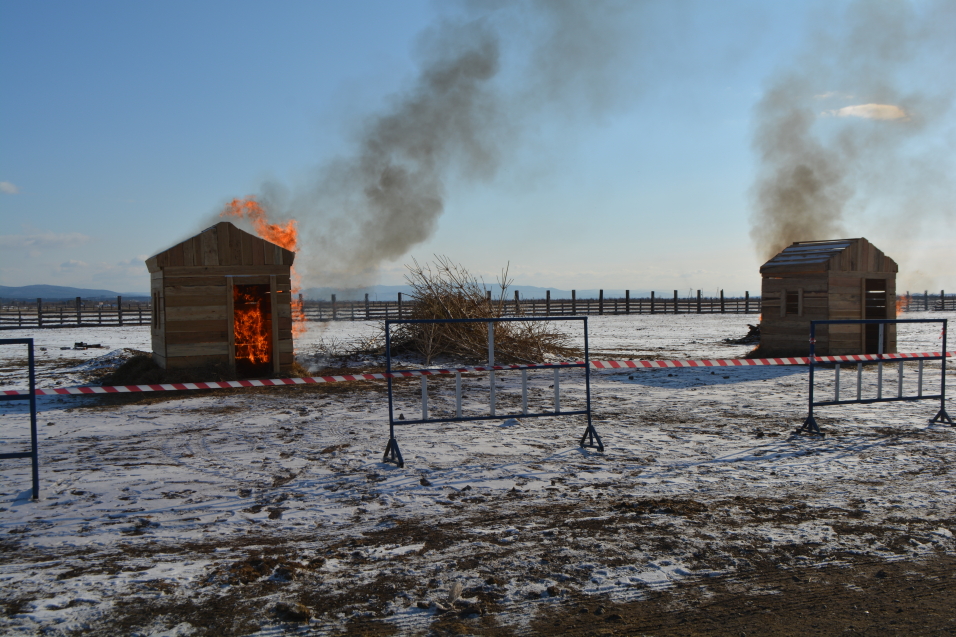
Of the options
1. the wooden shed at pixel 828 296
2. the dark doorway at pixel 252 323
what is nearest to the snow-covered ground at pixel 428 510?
the dark doorway at pixel 252 323

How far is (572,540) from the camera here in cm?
450

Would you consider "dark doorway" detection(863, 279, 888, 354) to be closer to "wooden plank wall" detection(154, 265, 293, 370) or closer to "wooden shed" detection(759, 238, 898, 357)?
"wooden shed" detection(759, 238, 898, 357)

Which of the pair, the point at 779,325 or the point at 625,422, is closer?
the point at 625,422

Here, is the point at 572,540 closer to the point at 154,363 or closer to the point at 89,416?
the point at 89,416

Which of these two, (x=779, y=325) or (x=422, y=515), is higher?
(x=779, y=325)

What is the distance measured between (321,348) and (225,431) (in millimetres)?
11387

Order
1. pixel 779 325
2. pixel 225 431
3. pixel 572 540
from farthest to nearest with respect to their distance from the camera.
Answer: pixel 779 325 → pixel 225 431 → pixel 572 540

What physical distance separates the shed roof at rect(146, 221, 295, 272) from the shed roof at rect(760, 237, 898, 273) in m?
11.8

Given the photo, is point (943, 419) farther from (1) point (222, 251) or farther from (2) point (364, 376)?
(1) point (222, 251)

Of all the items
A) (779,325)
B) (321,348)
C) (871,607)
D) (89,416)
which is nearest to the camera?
(871,607)

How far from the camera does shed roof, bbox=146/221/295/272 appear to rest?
12.4 metres

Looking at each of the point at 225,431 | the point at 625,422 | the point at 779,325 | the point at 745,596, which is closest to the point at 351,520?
the point at 745,596

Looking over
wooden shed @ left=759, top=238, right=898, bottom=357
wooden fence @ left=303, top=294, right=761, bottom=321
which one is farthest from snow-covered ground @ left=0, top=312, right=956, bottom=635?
wooden fence @ left=303, top=294, right=761, bottom=321

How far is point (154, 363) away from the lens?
43.8 feet
